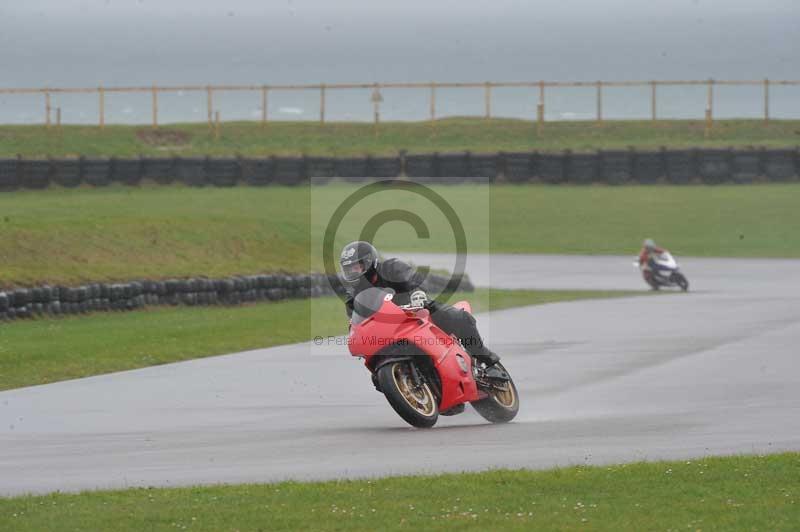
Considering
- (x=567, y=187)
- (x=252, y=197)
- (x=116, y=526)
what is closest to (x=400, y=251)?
(x=252, y=197)

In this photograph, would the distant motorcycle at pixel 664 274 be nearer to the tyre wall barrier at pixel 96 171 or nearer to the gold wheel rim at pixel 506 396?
the gold wheel rim at pixel 506 396

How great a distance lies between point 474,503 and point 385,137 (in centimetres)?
4911

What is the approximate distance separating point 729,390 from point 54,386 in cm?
622

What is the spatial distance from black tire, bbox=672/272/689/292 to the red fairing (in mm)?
18123

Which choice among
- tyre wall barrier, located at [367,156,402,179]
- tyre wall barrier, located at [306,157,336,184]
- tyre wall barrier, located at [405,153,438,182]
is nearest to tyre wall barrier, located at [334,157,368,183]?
tyre wall barrier, located at [306,157,336,184]

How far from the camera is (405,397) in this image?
36.0 feet

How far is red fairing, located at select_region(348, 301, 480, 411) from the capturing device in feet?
36.2

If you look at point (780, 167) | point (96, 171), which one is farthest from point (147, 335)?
point (780, 167)

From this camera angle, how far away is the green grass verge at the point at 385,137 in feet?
173

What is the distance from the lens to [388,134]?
187 feet

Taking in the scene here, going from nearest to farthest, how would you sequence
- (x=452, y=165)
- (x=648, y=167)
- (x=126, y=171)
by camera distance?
(x=126, y=171)
(x=452, y=165)
(x=648, y=167)

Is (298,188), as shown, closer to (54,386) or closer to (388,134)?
(388,134)

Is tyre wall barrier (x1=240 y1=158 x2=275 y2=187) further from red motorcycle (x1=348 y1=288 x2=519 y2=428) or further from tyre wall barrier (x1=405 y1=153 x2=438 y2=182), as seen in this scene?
red motorcycle (x1=348 y1=288 x2=519 y2=428)

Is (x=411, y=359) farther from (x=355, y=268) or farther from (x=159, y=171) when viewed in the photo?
(x=159, y=171)
